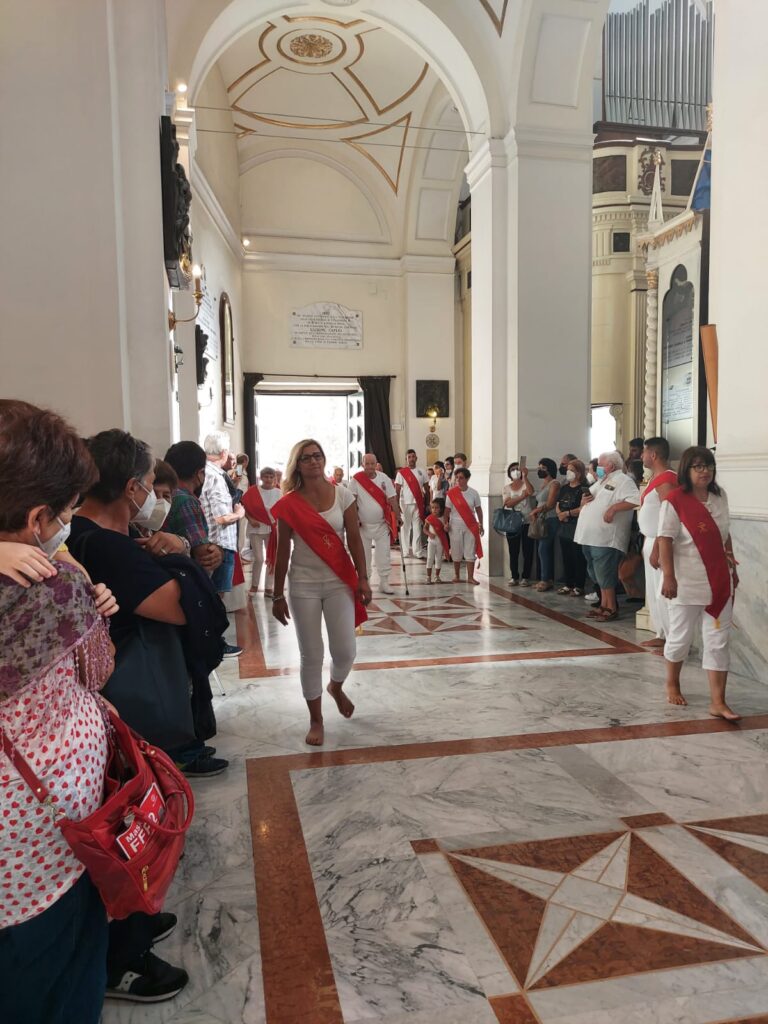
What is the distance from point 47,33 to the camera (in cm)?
310

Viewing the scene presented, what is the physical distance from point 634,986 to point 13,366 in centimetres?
319

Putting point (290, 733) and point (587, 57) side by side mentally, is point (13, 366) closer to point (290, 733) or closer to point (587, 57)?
point (290, 733)

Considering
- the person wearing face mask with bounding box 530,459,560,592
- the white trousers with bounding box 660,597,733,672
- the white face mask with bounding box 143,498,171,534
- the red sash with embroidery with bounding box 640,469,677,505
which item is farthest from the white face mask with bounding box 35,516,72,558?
the person wearing face mask with bounding box 530,459,560,592

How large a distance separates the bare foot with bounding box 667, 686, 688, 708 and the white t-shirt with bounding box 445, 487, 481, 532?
4.02 metres

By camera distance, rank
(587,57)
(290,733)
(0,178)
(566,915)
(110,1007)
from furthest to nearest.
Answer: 1. (587,57)
2. (290,733)
3. (0,178)
4. (566,915)
5. (110,1007)

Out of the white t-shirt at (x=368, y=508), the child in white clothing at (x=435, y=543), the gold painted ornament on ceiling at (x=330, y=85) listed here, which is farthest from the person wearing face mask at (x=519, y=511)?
the gold painted ornament on ceiling at (x=330, y=85)

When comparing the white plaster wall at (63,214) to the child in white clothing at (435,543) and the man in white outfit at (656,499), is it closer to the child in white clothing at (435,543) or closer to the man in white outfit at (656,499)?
the man in white outfit at (656,499)

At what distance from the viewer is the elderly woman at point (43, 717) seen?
1.14 metres

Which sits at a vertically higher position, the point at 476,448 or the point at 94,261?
the point at 94,261

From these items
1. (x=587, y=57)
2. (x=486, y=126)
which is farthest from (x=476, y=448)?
(x=587, y=57)

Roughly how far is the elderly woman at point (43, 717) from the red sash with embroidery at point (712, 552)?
309 centimetres

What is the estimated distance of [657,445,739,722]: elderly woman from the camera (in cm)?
354

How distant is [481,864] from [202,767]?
1.30 m

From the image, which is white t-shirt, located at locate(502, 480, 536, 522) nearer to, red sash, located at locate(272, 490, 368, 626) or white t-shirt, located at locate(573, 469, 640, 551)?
white t-shirt, located at locate(573, 469, 640, 551)
